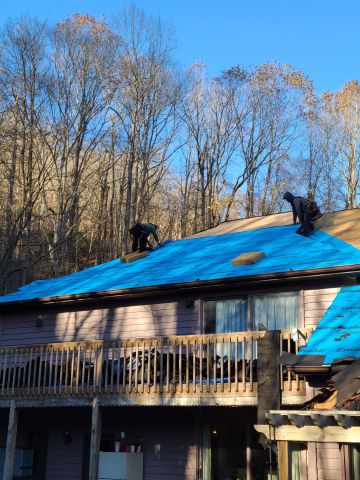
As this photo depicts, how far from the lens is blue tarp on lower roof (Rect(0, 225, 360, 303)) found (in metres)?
13.7

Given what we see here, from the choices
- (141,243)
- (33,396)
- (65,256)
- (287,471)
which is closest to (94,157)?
(65,256)

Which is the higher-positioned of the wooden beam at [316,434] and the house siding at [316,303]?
the house siding at [316,303]

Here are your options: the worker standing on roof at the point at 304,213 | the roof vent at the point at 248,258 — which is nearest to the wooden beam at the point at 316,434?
the roof vent at the point at 248,258

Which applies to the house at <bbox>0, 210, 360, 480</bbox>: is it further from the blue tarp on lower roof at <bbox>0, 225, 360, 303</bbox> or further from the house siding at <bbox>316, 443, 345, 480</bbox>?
the house siding at <bbox>316, 443, 345, 480</bbox>

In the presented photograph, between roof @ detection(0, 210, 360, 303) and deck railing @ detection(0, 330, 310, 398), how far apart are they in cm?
213

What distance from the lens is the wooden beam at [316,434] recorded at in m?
6.63

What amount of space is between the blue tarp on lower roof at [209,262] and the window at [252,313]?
67cm

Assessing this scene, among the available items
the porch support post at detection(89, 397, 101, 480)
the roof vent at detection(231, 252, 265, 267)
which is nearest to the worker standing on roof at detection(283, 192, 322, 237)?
the roof vent at detection(231, 252, 265, 267)

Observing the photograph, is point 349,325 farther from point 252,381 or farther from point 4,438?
point 4,438

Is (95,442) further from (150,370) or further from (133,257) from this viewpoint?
(133,257)

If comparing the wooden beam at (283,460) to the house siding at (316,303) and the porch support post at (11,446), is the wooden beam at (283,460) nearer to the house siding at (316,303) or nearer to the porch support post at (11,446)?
the house siding at (316,303)

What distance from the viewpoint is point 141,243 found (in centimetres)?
1919

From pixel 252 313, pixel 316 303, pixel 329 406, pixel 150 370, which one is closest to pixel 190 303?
pixel 252 313

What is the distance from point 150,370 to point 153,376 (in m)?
0.15
